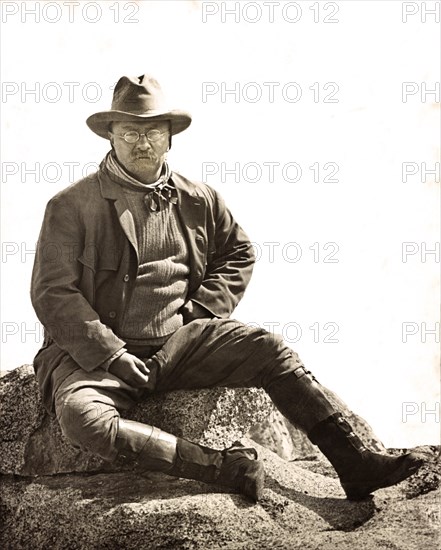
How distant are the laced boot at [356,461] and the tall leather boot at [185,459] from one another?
437 millimetres

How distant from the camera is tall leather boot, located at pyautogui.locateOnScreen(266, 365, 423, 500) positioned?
26.3ft

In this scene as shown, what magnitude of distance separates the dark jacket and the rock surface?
0.73 m

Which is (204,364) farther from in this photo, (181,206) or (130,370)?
(181,206)

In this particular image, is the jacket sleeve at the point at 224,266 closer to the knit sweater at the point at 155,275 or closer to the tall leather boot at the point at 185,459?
the knit sweater at the point at 155,275

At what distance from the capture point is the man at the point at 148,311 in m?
8.06

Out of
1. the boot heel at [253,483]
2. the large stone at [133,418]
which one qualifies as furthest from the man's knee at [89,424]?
the boot heel at [253,483]

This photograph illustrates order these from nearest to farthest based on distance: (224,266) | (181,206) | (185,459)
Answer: (185,459) → (181,206) → (224,266)

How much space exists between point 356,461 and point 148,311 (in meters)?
1.50

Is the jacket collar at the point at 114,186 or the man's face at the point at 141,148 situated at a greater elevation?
the man's face at the point at 141,148

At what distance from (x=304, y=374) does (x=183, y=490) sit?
984mm

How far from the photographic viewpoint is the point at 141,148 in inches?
327

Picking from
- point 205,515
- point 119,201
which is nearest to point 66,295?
point 119,201

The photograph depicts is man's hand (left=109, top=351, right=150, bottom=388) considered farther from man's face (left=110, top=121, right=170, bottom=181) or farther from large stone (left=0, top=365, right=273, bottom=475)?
A: man's face (left=110, top=121, right=170, bottom=181)

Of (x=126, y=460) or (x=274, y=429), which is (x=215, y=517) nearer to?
(x=126, y=460)
